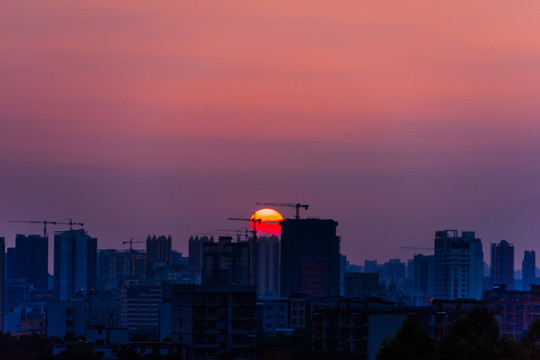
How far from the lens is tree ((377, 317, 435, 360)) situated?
5088cm

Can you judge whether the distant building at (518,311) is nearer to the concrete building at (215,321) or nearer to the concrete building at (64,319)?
the concrete building at (64,319)

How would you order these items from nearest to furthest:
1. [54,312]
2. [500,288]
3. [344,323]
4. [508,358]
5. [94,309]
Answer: [508,358]
[344,323]
[54,312]
[94,309]
[500,288]

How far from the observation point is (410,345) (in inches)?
2014

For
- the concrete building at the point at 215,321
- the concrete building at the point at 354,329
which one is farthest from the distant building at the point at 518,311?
the concrete building at the point at 354,329

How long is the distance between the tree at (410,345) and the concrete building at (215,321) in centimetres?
4098

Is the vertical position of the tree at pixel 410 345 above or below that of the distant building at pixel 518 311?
above

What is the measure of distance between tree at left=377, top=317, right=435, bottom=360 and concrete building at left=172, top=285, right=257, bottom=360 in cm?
4098

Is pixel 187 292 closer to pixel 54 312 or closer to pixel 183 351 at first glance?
pixel 183 351

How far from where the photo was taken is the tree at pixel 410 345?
167 ft

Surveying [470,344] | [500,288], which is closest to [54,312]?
[500,288]

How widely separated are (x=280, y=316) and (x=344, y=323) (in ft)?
207

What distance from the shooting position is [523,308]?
5645 inches

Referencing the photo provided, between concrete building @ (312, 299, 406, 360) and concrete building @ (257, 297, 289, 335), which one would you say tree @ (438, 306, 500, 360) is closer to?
concrete building @ (312, 299, 406, 360)

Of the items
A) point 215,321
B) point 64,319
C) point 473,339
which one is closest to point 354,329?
Result: point 215,321
